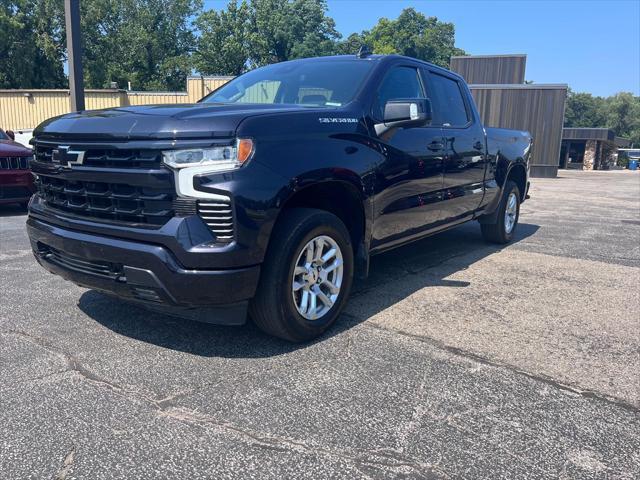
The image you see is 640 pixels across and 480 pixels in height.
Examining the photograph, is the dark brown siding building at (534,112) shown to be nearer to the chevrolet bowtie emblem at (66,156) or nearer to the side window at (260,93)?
the side window at (260,93)

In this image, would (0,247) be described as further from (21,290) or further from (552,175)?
(552,175)

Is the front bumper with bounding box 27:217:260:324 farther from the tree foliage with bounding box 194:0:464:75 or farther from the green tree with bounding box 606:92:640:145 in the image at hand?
the green tree with bounding box 606:92:640:145

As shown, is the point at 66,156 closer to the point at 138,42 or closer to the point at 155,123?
the point at 155,123

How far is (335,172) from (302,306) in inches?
35.4

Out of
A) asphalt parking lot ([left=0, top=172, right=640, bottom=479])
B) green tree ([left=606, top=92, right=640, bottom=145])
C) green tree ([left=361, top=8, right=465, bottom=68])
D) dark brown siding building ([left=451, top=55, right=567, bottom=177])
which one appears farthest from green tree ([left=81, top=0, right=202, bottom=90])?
green tree ([left=606, top=92, right=640, bottom=145])

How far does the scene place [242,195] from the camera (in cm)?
291

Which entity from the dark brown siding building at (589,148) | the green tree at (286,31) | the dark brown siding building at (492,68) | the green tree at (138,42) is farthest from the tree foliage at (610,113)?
the dark brown siding building at (492,68)

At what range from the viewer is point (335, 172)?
11.6ft

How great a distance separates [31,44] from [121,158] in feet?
150

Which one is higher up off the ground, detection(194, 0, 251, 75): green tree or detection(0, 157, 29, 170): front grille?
detection(194, 0, 251, 75): green tree

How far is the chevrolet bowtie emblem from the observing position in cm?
321

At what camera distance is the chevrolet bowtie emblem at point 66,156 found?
3.21m

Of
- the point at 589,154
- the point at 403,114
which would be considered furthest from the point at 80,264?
the point at 589,154

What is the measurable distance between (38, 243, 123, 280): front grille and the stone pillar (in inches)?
1828
